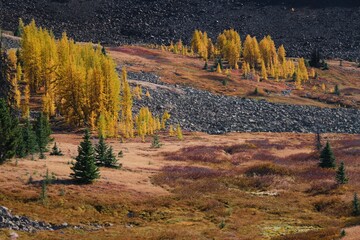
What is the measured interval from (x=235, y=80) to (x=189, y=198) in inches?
3715

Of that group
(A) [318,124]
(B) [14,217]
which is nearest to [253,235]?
(B) [14,217]

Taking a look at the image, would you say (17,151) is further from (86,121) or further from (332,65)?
(332,65)

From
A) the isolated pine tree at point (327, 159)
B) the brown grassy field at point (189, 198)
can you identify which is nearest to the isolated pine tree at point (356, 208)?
the brown grassy field at point (189, 198)

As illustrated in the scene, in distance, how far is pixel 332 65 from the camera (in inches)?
6870

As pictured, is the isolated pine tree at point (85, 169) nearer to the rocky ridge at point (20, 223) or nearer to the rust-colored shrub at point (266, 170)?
the rocky ridge at point (20, 223)

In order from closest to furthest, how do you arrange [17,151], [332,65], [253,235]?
[253,235] → [17,151] → [332,65]

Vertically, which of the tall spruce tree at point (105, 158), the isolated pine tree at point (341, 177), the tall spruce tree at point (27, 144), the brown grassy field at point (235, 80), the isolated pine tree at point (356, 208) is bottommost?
the isolated pine tree at point (356, 208)

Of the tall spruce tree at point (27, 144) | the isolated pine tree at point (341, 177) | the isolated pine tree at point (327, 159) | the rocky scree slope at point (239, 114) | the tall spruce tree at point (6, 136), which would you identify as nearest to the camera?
the tall spruce tree at point (6, 136)

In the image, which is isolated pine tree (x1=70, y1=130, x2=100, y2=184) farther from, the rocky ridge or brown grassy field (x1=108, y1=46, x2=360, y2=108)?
brown grassy field (x1=108, y1=46, x2=360, y2=108)

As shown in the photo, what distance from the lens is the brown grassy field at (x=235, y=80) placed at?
417 feet

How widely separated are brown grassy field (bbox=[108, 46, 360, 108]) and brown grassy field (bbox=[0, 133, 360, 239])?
5940 centimetres

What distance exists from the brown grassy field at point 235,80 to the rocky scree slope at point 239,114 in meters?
8.23

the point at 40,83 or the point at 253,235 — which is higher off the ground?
the point at 40,83

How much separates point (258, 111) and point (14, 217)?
7924 centimetres
